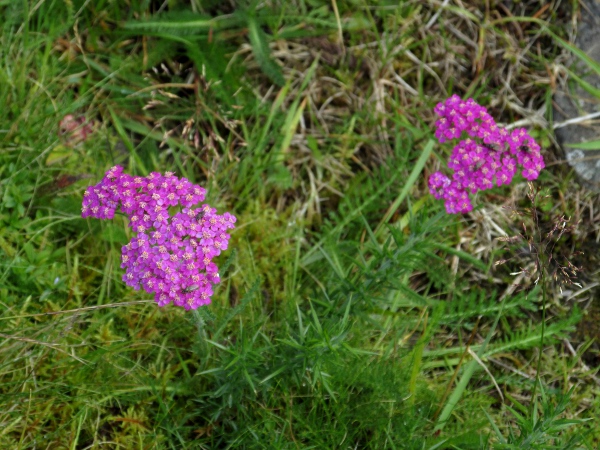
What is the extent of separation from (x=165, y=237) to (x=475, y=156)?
1.25m

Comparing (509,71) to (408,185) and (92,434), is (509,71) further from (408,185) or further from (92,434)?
(92,434)

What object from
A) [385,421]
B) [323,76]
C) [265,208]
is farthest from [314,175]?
[385,421]

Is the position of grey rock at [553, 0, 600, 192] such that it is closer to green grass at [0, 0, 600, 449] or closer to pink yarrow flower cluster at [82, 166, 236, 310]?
green grass at [0, 0, 600, 449]

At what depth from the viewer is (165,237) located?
2047 millimetres

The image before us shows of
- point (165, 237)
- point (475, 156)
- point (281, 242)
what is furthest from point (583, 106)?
point (165, 237)

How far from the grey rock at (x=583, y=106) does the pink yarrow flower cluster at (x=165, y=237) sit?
8.03ft

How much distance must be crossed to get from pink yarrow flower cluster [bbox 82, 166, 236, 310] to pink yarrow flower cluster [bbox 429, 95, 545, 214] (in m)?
0.91

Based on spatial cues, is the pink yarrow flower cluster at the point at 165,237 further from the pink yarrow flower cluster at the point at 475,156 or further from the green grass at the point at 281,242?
the pink yarrow flower cluster at the point at 475,156

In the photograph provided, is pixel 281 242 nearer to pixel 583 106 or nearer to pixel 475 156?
pixel 475 156

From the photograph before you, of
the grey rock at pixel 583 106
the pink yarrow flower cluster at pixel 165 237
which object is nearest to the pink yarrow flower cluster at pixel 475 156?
the pink yarrow flower cluster at pixel 165 237

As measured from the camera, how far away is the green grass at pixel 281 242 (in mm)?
2559

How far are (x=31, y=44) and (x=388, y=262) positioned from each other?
208 centimetres

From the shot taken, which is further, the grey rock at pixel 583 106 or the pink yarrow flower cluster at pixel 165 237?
the grey rock at pixel 583 106

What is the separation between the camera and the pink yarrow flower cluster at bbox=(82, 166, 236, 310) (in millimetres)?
2027
